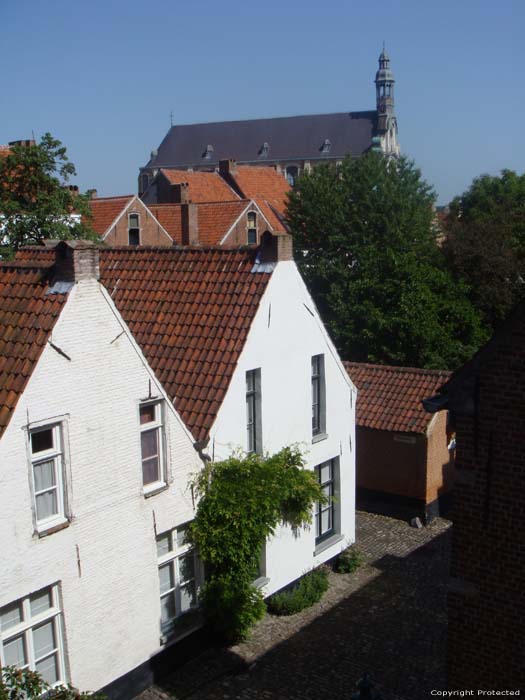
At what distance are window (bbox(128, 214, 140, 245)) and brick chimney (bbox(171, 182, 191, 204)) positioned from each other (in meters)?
7.80

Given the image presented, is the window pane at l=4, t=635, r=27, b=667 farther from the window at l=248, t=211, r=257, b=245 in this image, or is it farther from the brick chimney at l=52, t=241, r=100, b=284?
the window at l=248, t=211, r=257, b=245

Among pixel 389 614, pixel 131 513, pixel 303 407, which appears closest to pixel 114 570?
pixel 131 513

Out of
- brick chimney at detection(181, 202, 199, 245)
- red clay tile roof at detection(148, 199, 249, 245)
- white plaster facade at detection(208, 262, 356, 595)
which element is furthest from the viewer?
red clay tile roof at detection(148, 199, 249, 245)

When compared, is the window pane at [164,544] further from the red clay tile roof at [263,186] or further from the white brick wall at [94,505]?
the red clay tile roof at [263,186]

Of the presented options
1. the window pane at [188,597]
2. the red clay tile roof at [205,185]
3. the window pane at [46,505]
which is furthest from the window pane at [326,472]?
the red clay tile roof at [205,185]

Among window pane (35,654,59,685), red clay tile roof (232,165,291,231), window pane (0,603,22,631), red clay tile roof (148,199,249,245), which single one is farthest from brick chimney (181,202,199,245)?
window pane (0,603,22,631)

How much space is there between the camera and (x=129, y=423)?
11.7 meters

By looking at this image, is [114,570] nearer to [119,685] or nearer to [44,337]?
[119,685]

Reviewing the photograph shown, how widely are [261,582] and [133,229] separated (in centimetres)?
3029

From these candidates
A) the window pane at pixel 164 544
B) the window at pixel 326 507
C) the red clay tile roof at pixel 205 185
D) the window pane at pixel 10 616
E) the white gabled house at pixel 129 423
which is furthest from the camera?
the red clay tile roof at pixel 205 185

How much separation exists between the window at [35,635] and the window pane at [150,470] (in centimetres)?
239

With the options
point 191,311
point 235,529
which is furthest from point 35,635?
point 191,311

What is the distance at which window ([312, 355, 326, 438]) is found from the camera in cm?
1648

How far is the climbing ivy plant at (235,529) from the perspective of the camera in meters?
13.1
